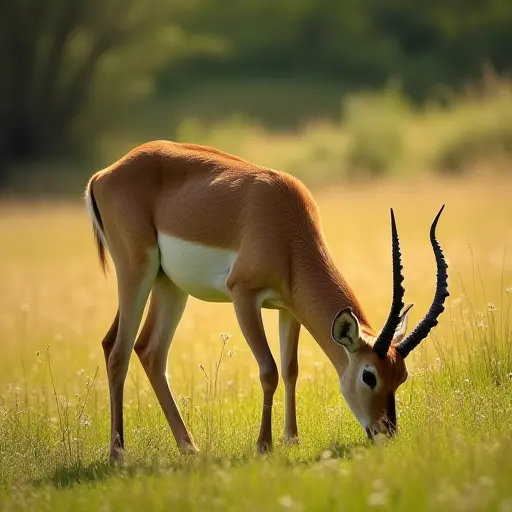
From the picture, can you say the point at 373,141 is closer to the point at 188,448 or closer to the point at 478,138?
the point at 478,138

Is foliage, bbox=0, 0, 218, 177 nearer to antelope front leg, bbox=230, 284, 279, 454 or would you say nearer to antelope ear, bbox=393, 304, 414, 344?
antelope front leg, bbox=230, 284, 279, 454

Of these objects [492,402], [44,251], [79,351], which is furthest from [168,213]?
[44,251]

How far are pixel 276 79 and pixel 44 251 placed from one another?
39.9m

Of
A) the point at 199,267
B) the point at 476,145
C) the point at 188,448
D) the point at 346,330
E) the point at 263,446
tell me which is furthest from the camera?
the point at 476,145

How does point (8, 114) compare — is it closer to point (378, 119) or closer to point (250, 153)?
point (250, 153)

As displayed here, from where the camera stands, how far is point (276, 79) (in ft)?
214

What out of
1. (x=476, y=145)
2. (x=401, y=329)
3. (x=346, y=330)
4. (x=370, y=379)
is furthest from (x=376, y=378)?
(x=476, y=145)

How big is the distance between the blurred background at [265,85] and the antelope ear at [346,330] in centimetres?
2465

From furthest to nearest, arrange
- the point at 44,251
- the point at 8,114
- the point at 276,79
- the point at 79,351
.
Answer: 1. the point at 276,79
2. the point at 8,114
3. the point at 44,251
4. the point at 79,351

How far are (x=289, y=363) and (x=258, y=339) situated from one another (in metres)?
0.62

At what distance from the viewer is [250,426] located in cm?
952

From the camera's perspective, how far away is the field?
6551 mm

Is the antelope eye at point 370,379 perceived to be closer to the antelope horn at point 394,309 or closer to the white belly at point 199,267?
the antelope horn at point 394,309

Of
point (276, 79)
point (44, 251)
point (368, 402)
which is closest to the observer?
point (368, 402)
